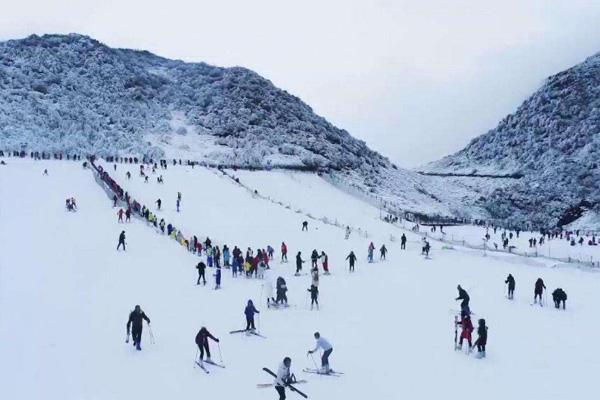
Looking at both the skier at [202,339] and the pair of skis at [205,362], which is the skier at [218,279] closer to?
the pair of skis at [205,362]

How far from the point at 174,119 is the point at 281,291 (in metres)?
78.4

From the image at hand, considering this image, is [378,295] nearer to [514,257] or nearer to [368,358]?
[368,358]

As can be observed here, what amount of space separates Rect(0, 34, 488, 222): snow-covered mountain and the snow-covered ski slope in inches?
1500

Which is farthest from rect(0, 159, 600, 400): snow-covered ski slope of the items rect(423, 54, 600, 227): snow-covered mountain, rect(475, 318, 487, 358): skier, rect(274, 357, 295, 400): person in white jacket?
rect(423, 54, 600, 227): snow-covered mountain

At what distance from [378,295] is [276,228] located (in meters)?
15.4

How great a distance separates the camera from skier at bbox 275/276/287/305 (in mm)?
18125

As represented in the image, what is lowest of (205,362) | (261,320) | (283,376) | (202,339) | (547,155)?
(205,362)

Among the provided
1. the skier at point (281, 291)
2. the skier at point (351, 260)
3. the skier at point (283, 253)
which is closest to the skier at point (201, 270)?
the skier at point (281, 291)

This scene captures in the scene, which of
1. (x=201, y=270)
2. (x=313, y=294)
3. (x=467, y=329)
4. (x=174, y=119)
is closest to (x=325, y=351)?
(x=467, y=329)

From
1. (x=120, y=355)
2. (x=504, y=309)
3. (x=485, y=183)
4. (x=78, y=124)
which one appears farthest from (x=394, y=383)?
(x=485, y=183)

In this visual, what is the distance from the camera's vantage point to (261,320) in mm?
16953

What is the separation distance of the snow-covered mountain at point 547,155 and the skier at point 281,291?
64888mm

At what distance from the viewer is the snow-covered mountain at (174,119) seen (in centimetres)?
7538

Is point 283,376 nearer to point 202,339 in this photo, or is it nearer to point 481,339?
point 202,339
